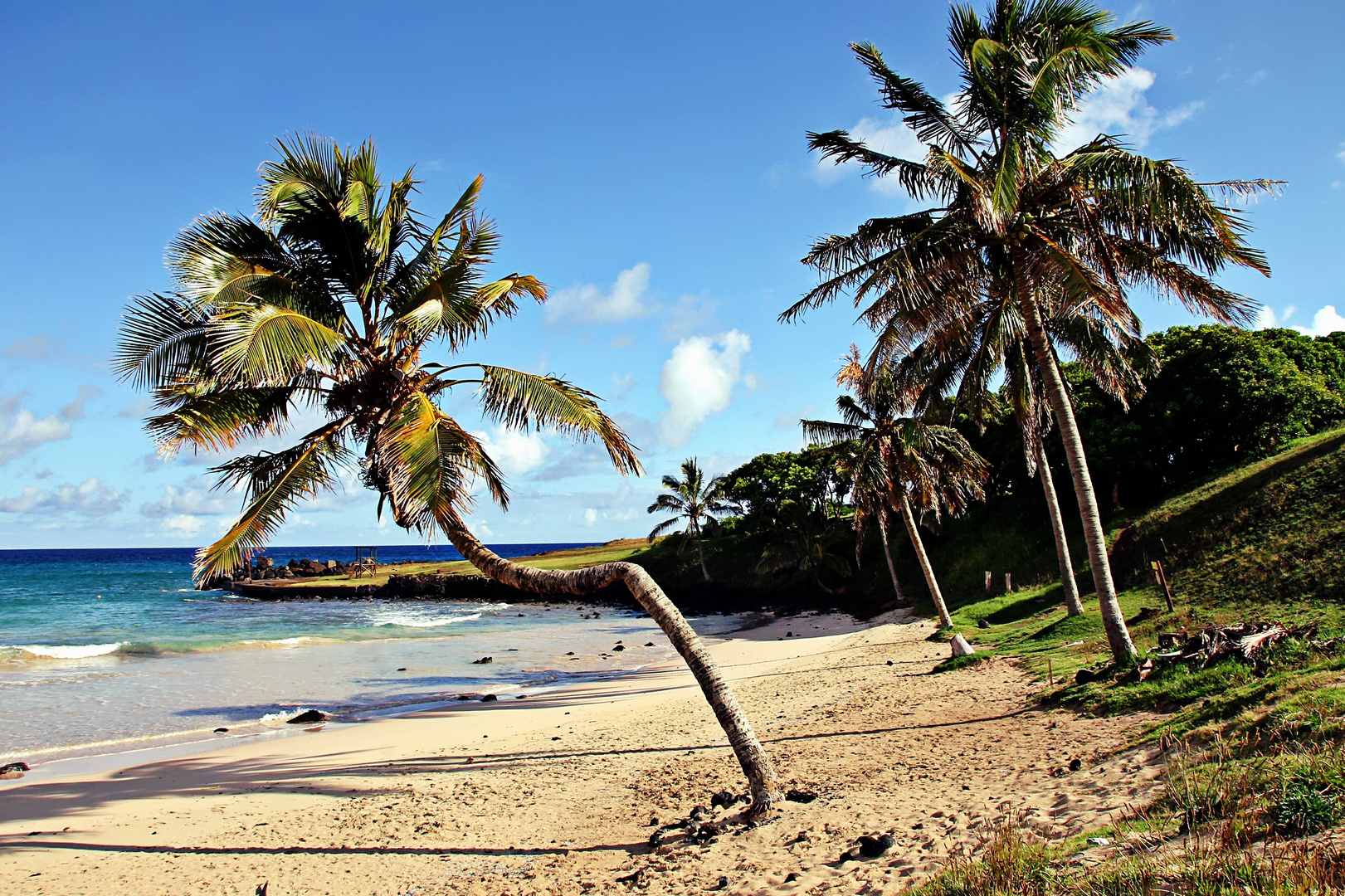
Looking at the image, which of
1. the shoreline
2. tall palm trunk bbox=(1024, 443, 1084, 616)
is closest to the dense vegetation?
tall palm trunk bbox=(1024, 443, 1084, 616)

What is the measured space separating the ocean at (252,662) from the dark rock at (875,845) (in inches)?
180

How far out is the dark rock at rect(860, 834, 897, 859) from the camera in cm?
530

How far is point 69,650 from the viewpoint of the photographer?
82.6ft

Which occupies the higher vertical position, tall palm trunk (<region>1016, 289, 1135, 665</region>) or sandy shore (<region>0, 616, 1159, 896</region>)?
tall palm trunk (<region>1016, 289, 1135, 665</region>)

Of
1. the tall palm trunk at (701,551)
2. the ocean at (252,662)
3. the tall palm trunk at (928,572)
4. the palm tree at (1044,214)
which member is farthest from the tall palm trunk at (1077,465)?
the tall palm trunk at (701,551)

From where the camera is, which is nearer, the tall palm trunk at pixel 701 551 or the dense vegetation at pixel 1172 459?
the dense vegetation at pixel 1172 459

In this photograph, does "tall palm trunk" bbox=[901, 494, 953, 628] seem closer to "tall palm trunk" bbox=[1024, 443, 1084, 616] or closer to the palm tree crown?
"tall palm trunk" bbox=[1024, 443, 1084, 616]

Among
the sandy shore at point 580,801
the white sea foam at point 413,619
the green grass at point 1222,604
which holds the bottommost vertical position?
the white sea foam at point 413,619

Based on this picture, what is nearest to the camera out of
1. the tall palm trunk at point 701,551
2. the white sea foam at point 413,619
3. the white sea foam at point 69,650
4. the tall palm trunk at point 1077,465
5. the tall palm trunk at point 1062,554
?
the tall palm trunk at point 1077,465

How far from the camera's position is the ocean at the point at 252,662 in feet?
49.5

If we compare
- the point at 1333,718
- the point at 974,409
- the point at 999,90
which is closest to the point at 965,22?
the point at 999,90

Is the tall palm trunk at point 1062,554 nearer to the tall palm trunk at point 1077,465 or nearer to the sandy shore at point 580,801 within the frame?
the sandy shore at point 580,801

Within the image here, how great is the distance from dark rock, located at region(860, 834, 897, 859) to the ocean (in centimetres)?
458

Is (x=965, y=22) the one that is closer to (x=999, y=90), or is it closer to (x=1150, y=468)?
(x=999, y=90)
